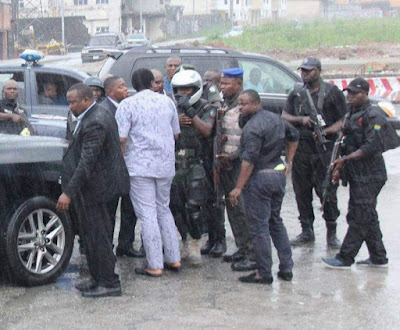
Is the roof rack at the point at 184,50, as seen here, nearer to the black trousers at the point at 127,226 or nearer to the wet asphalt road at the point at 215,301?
the black trousers at the point at 127,226

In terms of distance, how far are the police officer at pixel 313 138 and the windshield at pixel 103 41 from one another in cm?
3790

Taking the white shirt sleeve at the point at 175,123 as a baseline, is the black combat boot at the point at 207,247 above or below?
below

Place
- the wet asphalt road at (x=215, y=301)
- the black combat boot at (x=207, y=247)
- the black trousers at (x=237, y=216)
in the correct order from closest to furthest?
the wet asphalt road at (x=215, y=301), the black trousers at (x=237, y=216), the black combat boot at (x=207, y=247)

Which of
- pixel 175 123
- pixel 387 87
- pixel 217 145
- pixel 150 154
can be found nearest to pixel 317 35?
pixel 387 87

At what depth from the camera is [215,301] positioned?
6.22 meters

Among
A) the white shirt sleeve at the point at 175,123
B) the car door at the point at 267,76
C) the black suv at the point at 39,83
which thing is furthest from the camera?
the car door at the point at 267,76

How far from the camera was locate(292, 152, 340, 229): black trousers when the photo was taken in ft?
26.9

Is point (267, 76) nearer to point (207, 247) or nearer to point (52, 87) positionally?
point (52, 87)

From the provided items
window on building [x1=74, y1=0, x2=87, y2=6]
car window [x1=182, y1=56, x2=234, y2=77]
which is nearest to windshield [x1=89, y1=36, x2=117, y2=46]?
car window [x1=182, y1=56, x2=234, y2=77]

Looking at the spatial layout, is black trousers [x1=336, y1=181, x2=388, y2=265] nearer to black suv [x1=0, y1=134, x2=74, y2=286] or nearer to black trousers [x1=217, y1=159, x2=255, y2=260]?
black trousers [x1=217, y1=159, x2=255, y2=260]

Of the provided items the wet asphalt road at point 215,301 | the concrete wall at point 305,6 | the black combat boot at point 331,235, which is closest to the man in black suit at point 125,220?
the wet asphalt road at point 215,301

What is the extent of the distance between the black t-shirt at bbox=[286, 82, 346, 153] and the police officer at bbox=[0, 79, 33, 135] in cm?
290

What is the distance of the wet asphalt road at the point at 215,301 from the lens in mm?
5703

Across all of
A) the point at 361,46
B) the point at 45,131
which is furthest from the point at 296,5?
the point at 45,131
